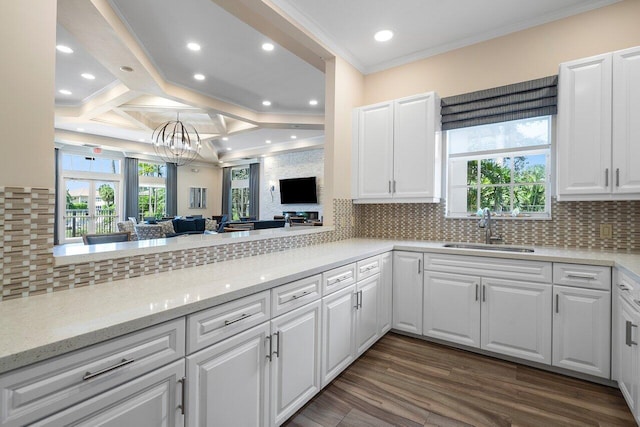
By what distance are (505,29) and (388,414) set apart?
3242 mm

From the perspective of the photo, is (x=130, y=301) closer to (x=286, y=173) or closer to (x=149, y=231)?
(x=149, y=231)

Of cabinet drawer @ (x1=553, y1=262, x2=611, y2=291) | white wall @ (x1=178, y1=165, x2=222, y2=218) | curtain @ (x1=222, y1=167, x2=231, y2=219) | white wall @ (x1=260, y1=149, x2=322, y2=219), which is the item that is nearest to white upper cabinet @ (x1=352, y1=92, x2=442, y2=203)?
cabinet drawer @ (x1=553, y1=262, x2=611, y2=291)

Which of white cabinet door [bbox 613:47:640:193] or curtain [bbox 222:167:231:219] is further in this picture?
curtain [bbox 222:167:231:219]

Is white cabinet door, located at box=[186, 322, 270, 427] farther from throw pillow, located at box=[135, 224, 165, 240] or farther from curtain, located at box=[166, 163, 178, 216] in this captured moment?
curtain, located at box=[166, 163, 178, 216]

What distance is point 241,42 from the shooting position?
11.0 ft

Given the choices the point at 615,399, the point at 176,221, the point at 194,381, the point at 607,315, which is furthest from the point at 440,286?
the point at 176,221

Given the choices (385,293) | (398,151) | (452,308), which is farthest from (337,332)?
(398,151)

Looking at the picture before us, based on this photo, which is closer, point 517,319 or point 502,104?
point 517,319

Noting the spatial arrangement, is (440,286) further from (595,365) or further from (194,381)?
(194,381)

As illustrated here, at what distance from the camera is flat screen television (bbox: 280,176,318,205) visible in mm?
8820

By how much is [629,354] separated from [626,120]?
1524 mm

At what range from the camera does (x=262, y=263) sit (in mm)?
1885

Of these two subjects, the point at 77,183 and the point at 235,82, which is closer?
the point at 235,82

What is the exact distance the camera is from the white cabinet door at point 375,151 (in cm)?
308
